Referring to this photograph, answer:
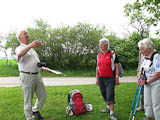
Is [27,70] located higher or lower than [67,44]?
lower

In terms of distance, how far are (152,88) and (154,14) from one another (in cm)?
571

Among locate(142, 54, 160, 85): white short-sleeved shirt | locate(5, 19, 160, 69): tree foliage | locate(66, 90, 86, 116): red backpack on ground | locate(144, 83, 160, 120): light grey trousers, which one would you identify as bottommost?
locate(66, 90, 86, 116): red backpack on ground

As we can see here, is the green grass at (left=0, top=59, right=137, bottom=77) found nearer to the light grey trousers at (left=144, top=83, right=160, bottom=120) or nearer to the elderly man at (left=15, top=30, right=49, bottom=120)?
the elderly man at (left=15, top=30, right=49, bottom=120)

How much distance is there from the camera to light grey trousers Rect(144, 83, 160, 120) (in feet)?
8.84

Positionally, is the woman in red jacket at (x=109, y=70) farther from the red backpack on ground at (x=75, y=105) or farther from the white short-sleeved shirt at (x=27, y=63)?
the white short-sleeved shirt at (x=27, y=63)

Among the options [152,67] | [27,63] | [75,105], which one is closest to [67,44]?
[75,105]

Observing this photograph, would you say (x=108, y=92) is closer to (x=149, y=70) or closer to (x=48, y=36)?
(x=149, y=70)

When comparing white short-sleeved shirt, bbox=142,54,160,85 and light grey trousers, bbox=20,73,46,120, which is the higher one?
white short-sleeved shirt, bbox=142,54,160,85

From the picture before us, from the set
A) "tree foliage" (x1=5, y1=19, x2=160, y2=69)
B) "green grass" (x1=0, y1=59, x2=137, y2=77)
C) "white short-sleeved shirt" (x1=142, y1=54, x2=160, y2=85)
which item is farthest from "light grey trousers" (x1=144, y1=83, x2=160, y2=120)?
"tree foliage" (x1=5, y1=19, x2=160, y2=69)

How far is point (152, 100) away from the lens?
2.76 metres

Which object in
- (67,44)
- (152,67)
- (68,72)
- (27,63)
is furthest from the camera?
(67,44)

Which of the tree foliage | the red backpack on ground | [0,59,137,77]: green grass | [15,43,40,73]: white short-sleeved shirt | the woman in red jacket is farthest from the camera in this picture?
the tree foliage

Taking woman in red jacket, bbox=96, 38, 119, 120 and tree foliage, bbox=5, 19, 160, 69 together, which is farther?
tree foliage, bbox=5, 19, 160, 69

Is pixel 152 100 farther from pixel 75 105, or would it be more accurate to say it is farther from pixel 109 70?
pixel 75 105
